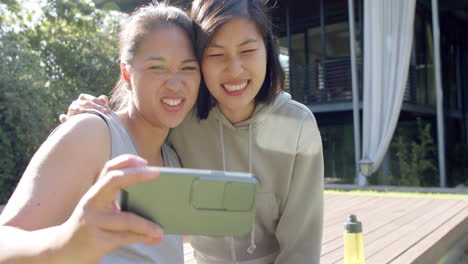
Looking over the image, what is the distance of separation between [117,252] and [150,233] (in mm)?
609

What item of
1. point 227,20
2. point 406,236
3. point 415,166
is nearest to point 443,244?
point 406,236

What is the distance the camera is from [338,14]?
11.4 meters

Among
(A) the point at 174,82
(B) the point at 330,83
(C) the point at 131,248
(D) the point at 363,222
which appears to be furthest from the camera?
(B) the point at 330,83

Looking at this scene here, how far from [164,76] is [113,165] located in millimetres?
805

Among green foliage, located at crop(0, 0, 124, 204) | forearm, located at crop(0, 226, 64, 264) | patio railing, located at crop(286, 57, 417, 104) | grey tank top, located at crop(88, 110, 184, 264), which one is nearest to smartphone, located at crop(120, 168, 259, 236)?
forearm, located at crop(0, 226, 64, 264)

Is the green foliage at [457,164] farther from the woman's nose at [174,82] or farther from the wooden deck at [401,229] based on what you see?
the woman's nose at [174,82]

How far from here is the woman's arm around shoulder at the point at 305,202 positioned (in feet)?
6.16

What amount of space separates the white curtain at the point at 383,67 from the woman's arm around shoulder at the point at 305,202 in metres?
6.33

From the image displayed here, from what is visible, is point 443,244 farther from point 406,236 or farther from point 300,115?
point 300,115

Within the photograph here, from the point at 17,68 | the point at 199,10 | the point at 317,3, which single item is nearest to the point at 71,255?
the point at 199,10

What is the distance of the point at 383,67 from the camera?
A: 26.7ft

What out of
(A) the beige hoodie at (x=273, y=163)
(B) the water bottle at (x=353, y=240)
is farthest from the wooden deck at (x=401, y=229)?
(A) the beige hoodie at (x=273, y=163)

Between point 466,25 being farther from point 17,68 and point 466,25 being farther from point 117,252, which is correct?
point 117,252

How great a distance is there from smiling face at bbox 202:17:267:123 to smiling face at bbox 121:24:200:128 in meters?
0.11
